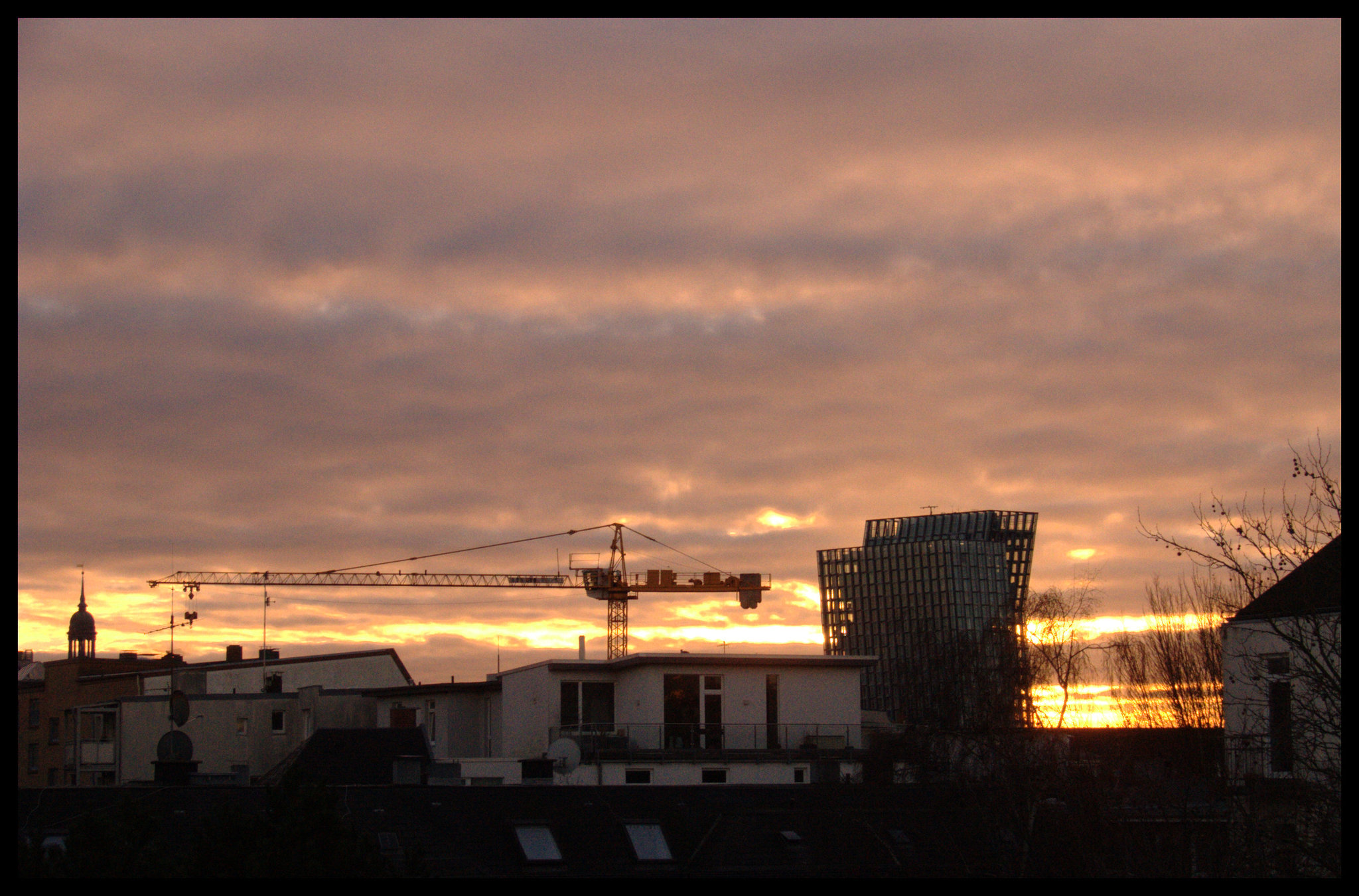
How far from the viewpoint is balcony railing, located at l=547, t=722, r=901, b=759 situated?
4847 centimetres

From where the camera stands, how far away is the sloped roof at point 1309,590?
21.9m

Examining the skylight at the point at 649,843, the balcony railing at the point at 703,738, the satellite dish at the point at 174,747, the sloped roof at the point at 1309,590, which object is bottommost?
the skylight at the point at 649,843

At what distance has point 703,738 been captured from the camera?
49562mm

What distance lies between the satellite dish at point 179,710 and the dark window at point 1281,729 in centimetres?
2919

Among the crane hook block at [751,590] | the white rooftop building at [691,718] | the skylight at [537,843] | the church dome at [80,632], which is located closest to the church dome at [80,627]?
the church dome at [80,632]

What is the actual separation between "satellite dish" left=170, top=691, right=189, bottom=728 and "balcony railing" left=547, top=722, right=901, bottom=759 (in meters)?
12.1

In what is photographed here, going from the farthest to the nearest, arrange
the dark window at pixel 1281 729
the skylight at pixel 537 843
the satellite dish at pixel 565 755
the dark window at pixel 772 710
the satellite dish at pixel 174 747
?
the dark window at pixel 772 710, the satellite dish at pixel 565 755, the satellite dish at pixel 174 747, the skylight at pixel 537 843, the dark window at pixel 1281 729

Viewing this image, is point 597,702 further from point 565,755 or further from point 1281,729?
point 1281,729

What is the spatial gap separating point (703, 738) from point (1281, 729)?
87.8 ft

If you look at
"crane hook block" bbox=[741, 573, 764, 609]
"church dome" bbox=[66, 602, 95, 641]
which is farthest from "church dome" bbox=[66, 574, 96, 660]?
"crane hook block" bbox=[741, 573, 764, 609]

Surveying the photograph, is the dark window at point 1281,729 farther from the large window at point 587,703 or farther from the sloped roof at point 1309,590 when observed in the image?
the large window at point 587,703

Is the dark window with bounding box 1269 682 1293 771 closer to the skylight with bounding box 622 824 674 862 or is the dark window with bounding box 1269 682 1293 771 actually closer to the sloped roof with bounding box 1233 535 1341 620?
the sloped roof with bounding box 1233 535 1341 620

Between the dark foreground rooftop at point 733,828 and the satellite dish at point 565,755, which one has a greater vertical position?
the satellite dish at point 565,755
